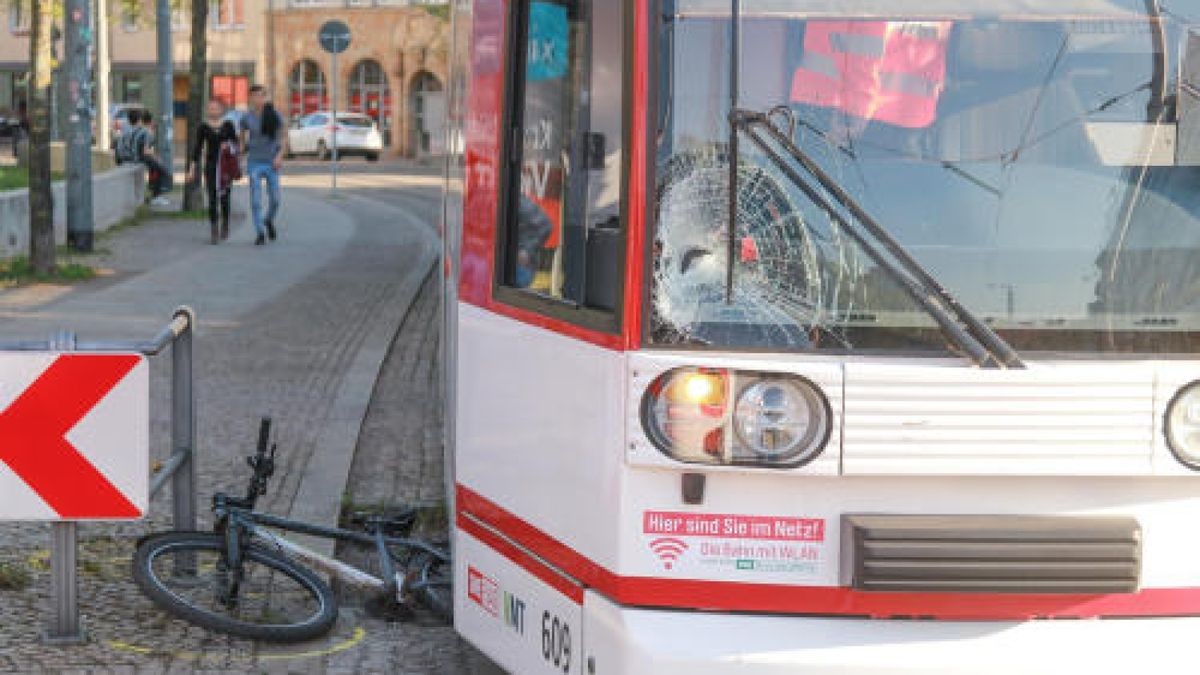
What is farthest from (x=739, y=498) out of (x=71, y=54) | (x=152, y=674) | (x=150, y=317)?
(x=71, y=54)

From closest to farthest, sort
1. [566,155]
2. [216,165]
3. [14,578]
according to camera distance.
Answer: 1. [566,155]
2. [14,578]
3. [216,165]

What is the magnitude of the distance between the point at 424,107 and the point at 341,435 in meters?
61.9

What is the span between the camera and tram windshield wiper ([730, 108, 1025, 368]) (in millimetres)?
4523

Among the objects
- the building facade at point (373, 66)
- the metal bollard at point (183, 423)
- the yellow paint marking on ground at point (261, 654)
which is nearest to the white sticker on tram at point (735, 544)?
the yellow paint marking on ground at point (261, 654)

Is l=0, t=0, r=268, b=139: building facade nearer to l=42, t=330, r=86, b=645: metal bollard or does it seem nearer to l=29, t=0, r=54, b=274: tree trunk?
l=29, t=0, r=54, b=274: tree trunk

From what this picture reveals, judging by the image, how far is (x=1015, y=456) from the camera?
446cm

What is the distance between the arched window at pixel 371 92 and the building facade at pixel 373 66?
34 mm

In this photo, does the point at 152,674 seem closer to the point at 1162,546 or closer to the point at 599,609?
the point at 599,609

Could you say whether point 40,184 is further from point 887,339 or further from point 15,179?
point 887,339

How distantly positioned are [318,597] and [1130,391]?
10.4ft

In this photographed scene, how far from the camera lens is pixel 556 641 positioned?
5.02 meters

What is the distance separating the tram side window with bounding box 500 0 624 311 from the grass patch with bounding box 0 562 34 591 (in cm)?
264

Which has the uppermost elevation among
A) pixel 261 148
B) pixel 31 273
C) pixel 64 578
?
pixel 261 148

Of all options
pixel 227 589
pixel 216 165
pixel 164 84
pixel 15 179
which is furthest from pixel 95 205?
pixel 227 589
